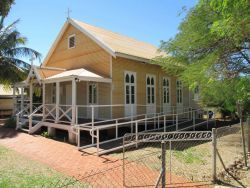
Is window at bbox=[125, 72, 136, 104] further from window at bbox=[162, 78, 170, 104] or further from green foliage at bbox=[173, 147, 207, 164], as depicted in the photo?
green foliage at bbox=[173, 147, 207, 164]

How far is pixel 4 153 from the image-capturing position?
39.8ft

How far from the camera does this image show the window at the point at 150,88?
1928 centimetres

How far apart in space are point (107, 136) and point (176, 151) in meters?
4.71

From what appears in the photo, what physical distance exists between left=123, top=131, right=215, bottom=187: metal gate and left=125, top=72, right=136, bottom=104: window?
13.6 feet

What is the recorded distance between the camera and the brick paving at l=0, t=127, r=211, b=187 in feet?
28.1

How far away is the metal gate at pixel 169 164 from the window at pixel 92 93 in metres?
5.23

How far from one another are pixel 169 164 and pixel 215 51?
221 inches

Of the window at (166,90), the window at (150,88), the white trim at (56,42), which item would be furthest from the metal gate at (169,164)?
the white trim at (56,42)

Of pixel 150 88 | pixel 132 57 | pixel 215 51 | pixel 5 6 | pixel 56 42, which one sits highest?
pixel 5 6

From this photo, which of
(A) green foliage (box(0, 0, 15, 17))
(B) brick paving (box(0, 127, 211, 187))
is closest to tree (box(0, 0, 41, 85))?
(A) green foliage (box(0, 0, 15, 17))

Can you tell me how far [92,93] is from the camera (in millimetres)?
17953

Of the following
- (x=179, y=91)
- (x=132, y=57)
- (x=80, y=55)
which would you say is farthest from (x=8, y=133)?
(x=179, y=91)

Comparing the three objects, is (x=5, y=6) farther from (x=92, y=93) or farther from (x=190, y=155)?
(x=190, y=155)

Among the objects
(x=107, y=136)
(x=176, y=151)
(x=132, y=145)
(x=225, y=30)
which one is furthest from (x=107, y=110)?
Result: (x=225, y=30)
